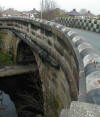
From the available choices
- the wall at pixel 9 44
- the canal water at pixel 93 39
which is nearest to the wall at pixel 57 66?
the canal water at pixel 93 39

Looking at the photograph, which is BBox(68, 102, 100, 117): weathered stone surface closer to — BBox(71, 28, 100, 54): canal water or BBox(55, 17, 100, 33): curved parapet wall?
BBox(71, 28, 100, 54): canal water

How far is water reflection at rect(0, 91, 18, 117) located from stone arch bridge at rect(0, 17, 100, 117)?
3276mm

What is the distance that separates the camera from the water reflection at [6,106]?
1528 centimetres

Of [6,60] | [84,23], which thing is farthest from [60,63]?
[6,60]

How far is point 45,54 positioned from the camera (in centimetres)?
818

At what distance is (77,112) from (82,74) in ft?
3.76

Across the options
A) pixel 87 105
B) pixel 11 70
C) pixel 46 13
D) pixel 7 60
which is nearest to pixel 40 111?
pixel 11 70

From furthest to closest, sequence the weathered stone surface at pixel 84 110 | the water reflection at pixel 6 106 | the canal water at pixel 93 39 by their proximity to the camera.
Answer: the water reflection at pixel 6 106, the canal water at pixel 93 39, the weathered stone surface at pixel 84 110

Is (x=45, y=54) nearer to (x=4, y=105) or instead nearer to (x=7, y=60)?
(x=4, y=105)

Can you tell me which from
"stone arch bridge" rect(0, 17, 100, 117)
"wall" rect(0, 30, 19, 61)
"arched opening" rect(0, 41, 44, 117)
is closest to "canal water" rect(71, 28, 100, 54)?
"stone arch bridge" rect(0, 17, 100, 117)

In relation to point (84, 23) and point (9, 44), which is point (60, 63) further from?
point (9, 44)

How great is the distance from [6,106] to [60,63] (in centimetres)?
1230

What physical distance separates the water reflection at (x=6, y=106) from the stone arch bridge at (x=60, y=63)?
129 inches

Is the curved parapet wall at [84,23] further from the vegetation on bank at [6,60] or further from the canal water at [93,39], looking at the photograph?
the vegetation on bank at [6,60]
